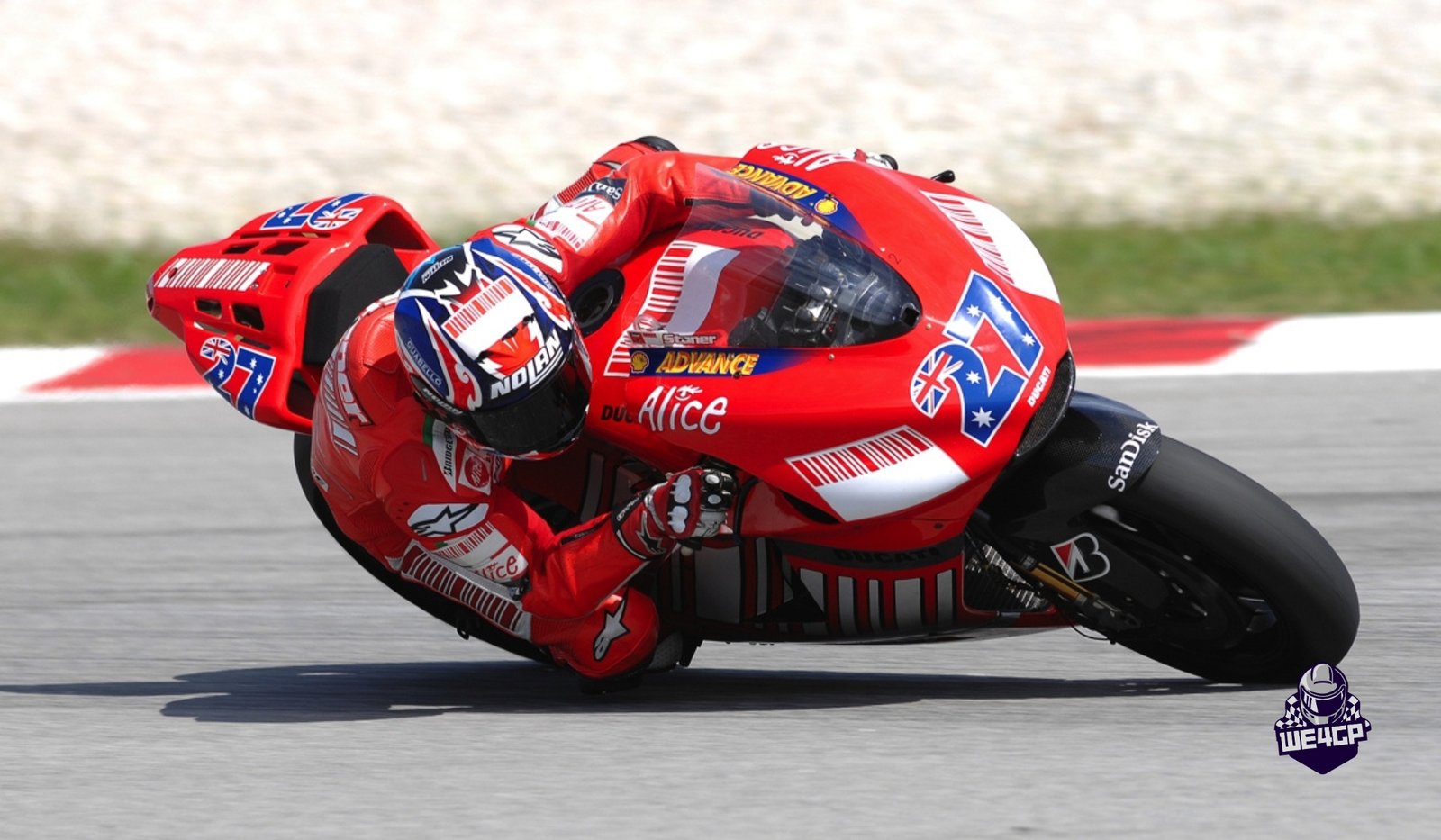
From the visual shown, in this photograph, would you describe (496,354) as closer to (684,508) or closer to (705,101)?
(684,508)

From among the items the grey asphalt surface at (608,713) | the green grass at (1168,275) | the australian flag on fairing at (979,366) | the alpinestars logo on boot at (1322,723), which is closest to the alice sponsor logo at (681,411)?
the australian flag on fairing at (979,366)

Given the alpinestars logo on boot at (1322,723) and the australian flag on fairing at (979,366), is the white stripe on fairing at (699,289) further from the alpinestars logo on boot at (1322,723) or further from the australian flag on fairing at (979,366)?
the alpinestars logo on boot at (1322,723)

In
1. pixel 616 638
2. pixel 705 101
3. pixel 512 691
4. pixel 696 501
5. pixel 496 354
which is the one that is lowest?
pixel 705 101

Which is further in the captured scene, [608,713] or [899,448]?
[608,713]

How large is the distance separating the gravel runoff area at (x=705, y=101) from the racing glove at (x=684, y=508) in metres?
6.40

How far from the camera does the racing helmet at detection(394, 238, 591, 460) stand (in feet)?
12.3

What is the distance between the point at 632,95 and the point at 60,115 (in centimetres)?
334

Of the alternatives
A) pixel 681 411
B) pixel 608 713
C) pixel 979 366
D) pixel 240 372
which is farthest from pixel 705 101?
pixel 979 366

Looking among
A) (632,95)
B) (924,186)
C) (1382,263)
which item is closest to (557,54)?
(632,95)

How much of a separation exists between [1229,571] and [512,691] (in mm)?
1692

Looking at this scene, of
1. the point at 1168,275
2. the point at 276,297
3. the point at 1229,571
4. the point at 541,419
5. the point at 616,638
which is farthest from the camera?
the point at 1168,275

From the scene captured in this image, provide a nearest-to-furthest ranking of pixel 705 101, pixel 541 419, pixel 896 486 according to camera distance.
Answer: pixel 896 486 < pixel 541 419 < pixel 705 101

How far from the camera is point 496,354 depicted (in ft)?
12.3

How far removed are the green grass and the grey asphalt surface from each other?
6.90ft
